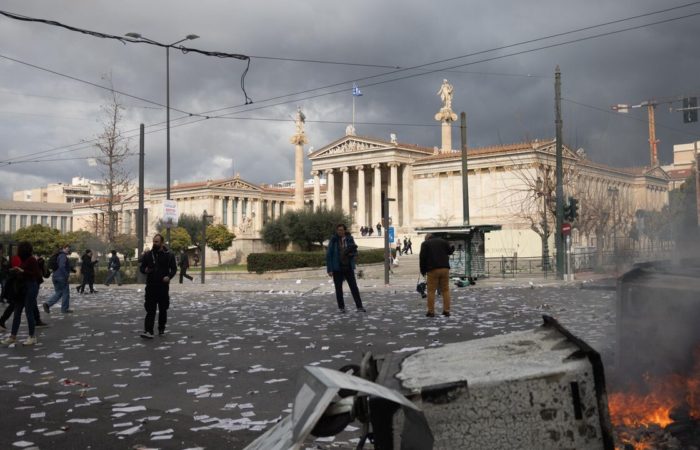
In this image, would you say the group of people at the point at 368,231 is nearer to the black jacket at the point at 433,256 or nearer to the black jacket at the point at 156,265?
the black jacket at the point at 433,256

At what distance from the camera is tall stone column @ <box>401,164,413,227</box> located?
6600 centimetres

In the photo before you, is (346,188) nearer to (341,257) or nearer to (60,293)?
(60,293)

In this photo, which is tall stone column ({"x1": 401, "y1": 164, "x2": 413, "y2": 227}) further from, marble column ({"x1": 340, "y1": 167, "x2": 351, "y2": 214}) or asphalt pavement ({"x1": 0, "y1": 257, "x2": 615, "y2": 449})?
asphalt pavement ({"x1": 0, "y1": 257, "x2": 615, "y2": 449})

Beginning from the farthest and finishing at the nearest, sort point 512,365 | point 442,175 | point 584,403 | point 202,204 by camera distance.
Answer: point 202,204
point 442,175
point 512,365
point 584,403

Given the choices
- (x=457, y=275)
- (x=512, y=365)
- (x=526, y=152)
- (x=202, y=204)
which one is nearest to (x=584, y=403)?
(x=512, y=365)

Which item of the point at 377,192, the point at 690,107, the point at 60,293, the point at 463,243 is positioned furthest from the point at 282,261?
the point at 377,192

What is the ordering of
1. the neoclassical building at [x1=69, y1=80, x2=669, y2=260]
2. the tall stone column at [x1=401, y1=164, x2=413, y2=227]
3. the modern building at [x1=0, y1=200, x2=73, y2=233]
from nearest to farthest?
the neoclassical building at [x1=69, y1=80, x2=669, y2=260]
the tall stone column at [x1=401, y1=164, x2=413, y2=227]
the modern building at [x1=0, y1=200, x2=73, y2=233]

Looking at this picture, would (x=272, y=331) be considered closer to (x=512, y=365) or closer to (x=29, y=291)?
(x=29, y=291)

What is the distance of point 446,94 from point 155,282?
6079cm

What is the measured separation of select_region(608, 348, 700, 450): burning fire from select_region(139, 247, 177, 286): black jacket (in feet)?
26.8

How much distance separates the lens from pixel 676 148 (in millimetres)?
5961

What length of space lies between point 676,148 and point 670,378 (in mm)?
3430

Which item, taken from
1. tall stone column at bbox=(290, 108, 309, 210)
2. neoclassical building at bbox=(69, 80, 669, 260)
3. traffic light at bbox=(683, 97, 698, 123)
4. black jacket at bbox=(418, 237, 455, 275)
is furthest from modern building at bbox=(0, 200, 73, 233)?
traffic light at bbox=(683, 97, 698, 123)

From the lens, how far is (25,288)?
Result: 9.85 metres
